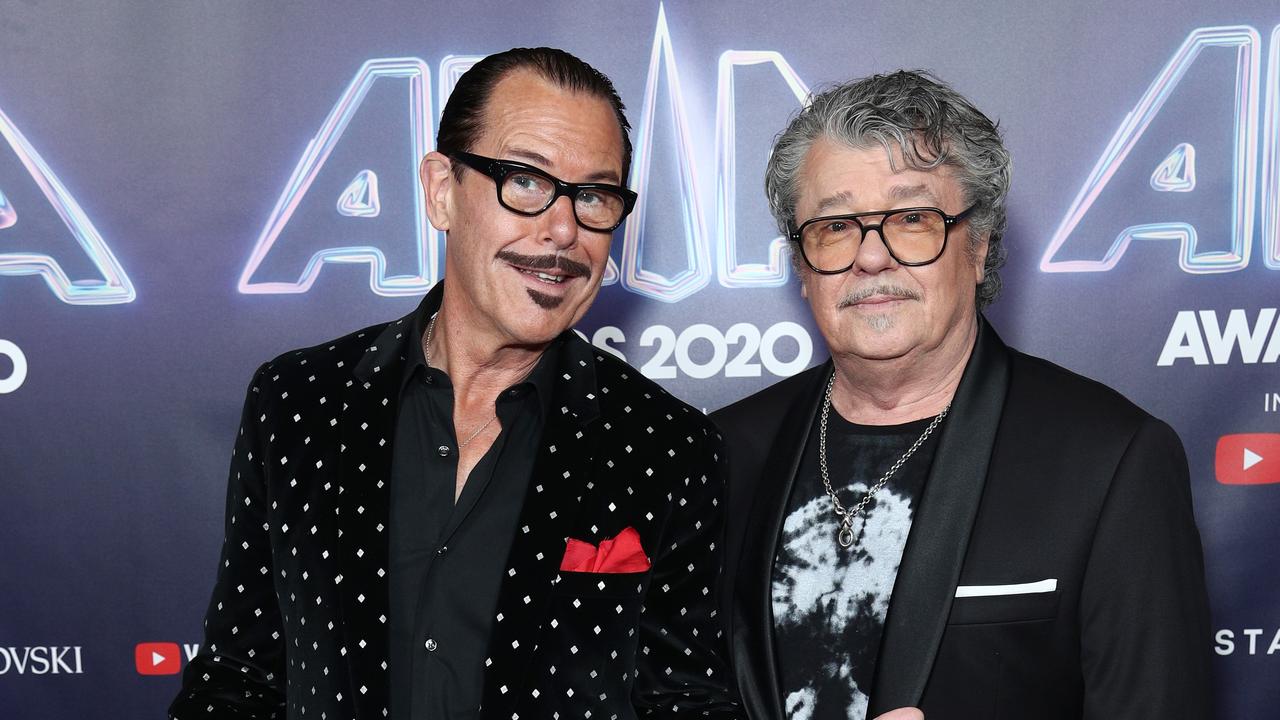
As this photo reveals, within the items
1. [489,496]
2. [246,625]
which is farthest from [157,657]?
[489,496]

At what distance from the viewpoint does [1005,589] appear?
1651 mm

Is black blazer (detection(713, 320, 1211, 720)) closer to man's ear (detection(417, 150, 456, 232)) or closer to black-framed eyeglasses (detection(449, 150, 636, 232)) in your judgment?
black-framed eyeglasses (detection(449, 150, 636, 232))

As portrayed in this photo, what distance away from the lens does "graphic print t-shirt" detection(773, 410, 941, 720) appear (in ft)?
5.61

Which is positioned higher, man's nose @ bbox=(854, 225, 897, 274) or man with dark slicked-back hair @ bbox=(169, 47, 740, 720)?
man's nose @ bbox=(854, 225, 897, 274)

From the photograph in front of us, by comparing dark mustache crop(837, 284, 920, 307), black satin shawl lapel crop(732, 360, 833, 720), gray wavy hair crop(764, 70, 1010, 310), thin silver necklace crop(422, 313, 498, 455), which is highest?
gray wavy hair crop(764, 70, 1010, 310)

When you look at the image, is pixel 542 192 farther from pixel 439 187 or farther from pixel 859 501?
pixel 859 501

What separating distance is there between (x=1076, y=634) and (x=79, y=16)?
8.31 ft

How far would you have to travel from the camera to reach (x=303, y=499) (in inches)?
61.2

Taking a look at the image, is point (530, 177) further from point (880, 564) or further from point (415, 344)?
point (880, 564)

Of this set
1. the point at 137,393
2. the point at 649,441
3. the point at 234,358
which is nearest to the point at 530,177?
the point at 649,441

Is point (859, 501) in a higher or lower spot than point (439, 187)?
lower

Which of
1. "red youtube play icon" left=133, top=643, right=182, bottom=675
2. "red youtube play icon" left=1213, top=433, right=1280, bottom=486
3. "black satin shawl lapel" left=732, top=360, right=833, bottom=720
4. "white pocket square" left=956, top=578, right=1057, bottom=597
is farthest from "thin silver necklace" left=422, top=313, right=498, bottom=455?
"red youtube play icon" left=1213, top=433, right=1280, bottom=486

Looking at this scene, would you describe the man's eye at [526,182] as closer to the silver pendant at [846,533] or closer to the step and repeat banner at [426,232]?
the silver pendant at [846,533]

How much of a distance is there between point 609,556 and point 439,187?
63 centimetres
